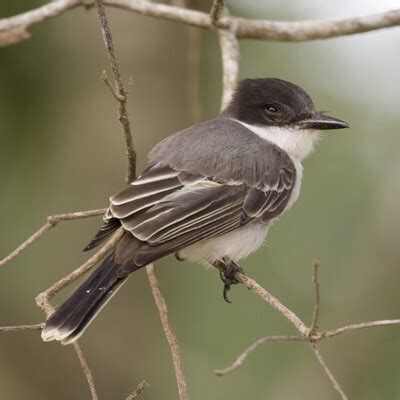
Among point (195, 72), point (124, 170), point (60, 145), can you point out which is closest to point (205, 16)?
point (195, 72)

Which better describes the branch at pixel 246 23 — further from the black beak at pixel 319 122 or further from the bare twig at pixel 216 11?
the black beak at pixel 319 122

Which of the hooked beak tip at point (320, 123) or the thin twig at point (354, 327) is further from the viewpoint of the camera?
the hooked beak tip at point (320, 123)

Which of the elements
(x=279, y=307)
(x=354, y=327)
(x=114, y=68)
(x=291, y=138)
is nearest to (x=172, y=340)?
(x=279, y=307)

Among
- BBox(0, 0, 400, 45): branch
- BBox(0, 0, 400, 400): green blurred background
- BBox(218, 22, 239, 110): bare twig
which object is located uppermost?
BBox(0, 0, 400, 45): branch

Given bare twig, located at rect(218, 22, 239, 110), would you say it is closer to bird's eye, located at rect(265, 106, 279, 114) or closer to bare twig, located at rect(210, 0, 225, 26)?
bare twig, located at rect(210, 0, 225, 26)

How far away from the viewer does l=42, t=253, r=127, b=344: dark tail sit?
3025 mm

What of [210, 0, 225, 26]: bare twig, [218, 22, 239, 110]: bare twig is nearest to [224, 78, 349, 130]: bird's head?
[218, 22, 239, 110]: bare twig

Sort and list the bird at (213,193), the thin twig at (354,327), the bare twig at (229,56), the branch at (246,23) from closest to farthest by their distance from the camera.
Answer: the thin twig at (354,327), the bird at (213,193), the branch at (246,23), the bare twig at (229,56)

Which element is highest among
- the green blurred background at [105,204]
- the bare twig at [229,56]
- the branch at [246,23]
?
the branch at [246,23]

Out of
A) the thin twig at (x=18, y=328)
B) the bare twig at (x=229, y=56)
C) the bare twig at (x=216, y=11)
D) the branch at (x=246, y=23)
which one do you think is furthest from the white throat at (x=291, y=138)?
the thin twig at (x=18, y=328)

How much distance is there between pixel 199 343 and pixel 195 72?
7.21ft

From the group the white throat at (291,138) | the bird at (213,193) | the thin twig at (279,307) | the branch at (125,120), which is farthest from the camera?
the white throat at (291,138)

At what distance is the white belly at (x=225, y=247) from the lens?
394 cm

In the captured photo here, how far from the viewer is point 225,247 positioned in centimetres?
395
